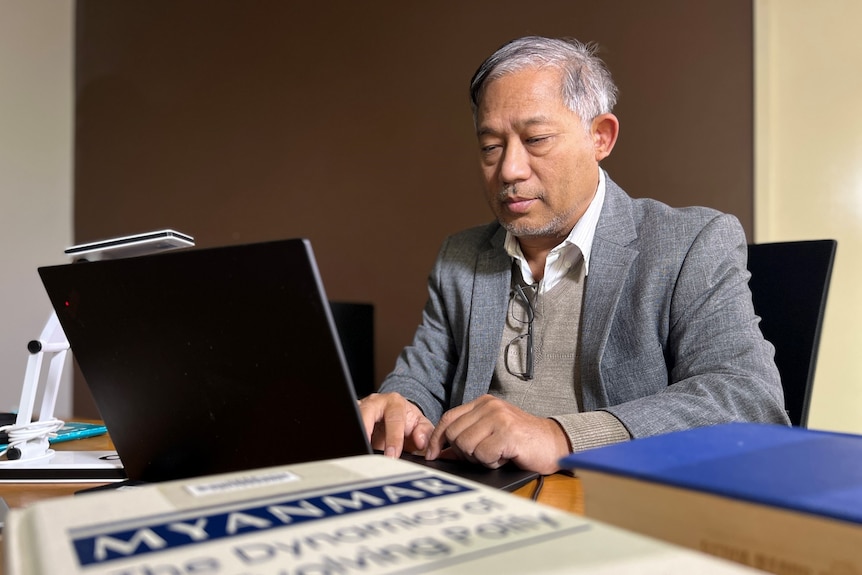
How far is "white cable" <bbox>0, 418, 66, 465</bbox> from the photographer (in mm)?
1004

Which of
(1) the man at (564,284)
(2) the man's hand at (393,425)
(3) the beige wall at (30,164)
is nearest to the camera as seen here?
(2) the man's hand at (393,425)

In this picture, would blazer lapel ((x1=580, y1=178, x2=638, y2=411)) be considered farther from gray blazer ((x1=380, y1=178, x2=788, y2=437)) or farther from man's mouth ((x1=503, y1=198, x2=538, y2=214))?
man's mouth ((x1=503, y1=198, x2=538, y2=214))

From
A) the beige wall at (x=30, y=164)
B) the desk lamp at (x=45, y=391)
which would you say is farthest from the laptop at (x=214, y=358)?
the beige wall at (x=30, y=164)

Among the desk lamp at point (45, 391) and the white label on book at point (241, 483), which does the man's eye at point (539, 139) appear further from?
the white label on book at point (241, 483)

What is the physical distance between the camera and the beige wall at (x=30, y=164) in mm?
2939

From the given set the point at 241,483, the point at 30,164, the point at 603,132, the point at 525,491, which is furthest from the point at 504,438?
the point at 30,164

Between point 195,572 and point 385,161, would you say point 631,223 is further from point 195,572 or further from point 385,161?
point 385,161

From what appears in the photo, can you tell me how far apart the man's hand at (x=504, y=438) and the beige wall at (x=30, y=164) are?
265cm

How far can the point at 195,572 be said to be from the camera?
27 cm

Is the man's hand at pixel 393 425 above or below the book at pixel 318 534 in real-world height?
below

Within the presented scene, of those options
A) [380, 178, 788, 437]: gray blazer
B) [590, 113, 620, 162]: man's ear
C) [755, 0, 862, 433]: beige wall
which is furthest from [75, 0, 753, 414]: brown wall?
[380, 178, 788, 437]: gray blazer

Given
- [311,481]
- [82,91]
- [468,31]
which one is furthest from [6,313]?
[311,481]

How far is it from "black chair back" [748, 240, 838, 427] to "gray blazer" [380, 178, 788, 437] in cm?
8

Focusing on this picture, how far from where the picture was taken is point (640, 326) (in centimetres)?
123
